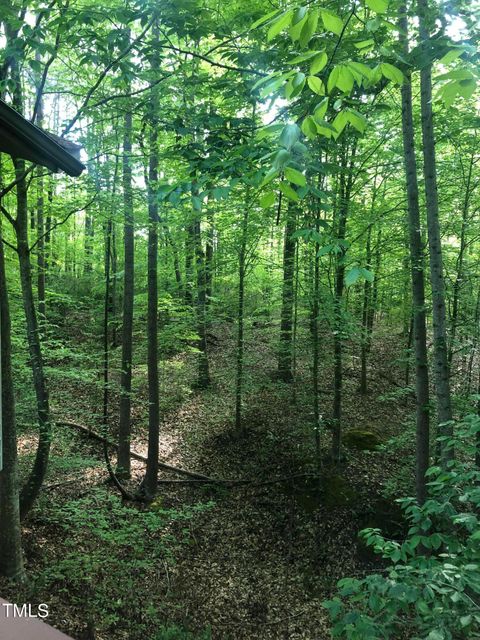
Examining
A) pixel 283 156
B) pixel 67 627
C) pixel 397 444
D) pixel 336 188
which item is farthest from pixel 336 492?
pixel 283 156

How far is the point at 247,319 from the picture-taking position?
11.5 meters

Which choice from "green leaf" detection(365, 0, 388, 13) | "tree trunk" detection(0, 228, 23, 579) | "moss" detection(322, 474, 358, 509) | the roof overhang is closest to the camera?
"green leaf" detection(365, 0, 388, 13)

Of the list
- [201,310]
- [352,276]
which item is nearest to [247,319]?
[201,310]

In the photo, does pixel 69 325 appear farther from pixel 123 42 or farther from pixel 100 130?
pixel 123 42

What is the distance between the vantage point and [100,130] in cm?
738

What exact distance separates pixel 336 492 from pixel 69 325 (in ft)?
42.0

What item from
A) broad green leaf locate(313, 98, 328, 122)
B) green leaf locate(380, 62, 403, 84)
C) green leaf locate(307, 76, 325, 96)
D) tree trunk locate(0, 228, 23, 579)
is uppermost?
green leaf locate(380, 62, 403, 84)

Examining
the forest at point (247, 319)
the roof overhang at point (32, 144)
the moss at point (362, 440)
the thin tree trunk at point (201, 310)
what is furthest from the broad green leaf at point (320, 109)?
the moss at point (362, 440)

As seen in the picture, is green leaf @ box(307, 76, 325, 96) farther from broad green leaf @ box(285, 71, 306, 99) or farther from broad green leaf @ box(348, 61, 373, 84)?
broad green leaf @ box(348, 61, 373, 84)

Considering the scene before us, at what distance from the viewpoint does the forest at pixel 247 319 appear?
8.28 feet

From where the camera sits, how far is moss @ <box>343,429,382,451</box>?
10.9 metres

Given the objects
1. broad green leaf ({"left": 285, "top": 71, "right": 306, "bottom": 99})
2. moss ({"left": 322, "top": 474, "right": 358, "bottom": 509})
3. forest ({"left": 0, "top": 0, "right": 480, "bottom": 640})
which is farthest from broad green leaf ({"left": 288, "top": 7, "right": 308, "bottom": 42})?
moss ({"left": 322, "top": 474, "right": 358, "bottom": 509})

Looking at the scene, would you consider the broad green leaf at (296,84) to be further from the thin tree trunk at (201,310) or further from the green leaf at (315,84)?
the thin tree trunk at (201,310)

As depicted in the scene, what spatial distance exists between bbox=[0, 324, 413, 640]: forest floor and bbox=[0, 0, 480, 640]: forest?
55 mm
